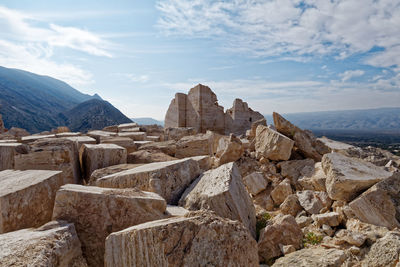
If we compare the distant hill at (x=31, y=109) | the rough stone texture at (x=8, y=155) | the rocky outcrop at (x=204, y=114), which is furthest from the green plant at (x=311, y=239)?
the distant hill at (x=31, y=109)

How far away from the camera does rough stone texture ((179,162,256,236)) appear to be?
2334mm

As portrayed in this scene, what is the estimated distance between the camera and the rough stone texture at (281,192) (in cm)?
392

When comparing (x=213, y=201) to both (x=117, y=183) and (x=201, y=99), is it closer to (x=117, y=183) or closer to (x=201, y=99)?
(x=117, y=183)

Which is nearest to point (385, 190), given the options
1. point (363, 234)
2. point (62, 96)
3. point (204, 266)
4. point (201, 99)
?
point (363, 234)

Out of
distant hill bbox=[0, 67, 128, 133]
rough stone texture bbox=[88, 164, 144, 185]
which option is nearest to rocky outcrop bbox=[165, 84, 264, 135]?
rough stone texture bbox=[88, 164, 144, 185]

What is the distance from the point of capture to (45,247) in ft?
5.03

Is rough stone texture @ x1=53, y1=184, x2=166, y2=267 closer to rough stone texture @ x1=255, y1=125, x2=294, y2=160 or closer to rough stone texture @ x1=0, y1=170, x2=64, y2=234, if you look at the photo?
rough stone texture @ x1=0, y1=170, x2=64, y2=234

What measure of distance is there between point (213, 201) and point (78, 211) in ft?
4.00

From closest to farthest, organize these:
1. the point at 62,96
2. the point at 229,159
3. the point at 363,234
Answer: the point at 363,234 < the point at 229,159 < the point at 62,96

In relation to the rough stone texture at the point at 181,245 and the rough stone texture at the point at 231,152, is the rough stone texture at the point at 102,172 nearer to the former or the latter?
the rough stone texture at the point at 181,245

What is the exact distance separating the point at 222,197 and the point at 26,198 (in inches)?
71.3

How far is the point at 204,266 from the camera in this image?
4.78ft

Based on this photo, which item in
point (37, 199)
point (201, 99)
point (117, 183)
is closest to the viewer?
point (37, 199)

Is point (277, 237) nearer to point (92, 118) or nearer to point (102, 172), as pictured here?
point (102, 172)
